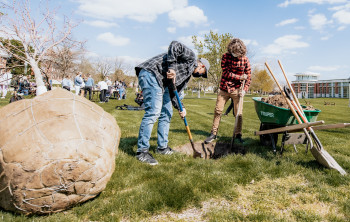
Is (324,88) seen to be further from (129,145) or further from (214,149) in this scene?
(129,145)

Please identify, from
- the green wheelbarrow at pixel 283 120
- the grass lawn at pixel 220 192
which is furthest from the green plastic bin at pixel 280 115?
the grass lawn at pixel 220 192

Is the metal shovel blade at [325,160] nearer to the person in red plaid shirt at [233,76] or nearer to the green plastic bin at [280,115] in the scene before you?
the green plastic bin at [280,115]

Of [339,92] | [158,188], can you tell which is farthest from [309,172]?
[339,92]

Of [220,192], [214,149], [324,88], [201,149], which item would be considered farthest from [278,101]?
[324,88]

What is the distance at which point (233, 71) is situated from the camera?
16.8ft

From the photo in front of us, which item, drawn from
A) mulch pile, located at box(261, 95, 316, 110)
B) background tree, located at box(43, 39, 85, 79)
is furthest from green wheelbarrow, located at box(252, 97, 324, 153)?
background tree, located at box(43, 39, 85, 79)

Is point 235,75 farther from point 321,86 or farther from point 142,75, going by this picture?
point 321,86

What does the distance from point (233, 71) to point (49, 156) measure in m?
4.13

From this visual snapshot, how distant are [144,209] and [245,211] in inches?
42.4

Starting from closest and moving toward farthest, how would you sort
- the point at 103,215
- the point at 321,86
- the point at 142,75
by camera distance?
the point at 103,215 < the point at 142,75 < the point at 321,86

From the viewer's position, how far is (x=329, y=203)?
2543mm

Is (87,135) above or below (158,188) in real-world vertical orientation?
above

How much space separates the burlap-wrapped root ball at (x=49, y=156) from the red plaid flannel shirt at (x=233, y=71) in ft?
11.1

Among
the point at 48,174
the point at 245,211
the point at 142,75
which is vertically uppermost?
the point at 142,75
